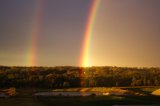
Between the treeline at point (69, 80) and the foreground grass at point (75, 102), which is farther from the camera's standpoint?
the treeline at point (69, 80)

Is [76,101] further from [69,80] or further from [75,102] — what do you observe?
[69,80]

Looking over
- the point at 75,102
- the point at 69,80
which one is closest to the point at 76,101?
the point at 75,102

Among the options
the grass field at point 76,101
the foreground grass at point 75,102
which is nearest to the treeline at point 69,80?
the grass field at point 76,101

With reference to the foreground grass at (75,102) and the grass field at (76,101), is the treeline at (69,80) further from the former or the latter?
the foreground grass at (75,102)

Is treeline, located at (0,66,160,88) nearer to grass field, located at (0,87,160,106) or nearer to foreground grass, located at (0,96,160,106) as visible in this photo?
grass field, located at (0,87,160,106)

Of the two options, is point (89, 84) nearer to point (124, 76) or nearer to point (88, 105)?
point (124, 76)

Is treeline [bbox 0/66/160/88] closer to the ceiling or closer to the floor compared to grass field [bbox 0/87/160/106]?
closer to the ceiling

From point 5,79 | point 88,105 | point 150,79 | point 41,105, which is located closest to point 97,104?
point 88,105

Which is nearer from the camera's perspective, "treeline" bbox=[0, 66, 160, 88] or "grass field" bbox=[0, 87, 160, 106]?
"grass field" bbox=[0, 87, 160, 106]

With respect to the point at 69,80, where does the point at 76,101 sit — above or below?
Result: below

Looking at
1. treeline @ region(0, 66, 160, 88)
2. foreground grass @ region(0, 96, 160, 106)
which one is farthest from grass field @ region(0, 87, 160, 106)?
treeline @ region(0, 66, 160, 88)

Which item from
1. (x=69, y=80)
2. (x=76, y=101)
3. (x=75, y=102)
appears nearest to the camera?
(x=75, y=102)
